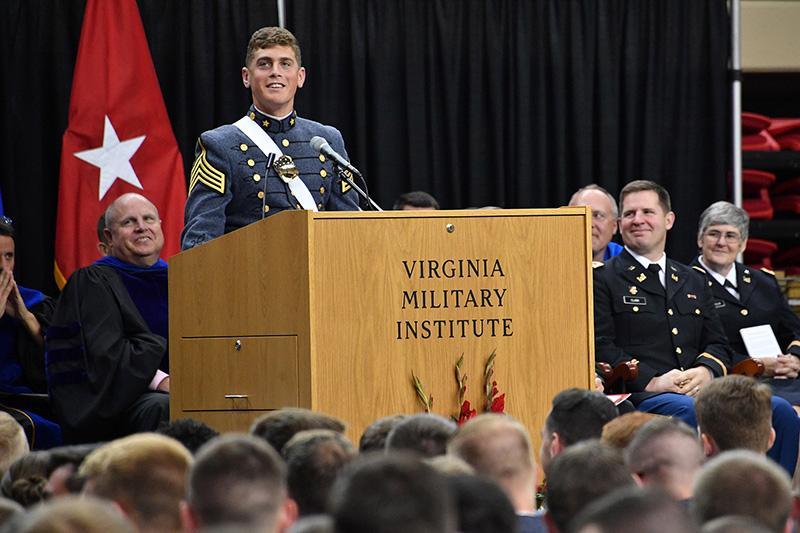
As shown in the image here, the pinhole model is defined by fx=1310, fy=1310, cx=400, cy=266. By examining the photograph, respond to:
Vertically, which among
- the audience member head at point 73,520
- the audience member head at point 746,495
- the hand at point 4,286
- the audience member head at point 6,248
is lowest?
the audience member head at point 746,495

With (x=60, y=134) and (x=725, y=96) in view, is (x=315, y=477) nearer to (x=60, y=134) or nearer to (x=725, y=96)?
(x=60, y=134)

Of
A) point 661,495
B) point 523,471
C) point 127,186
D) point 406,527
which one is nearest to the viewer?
point 406,527

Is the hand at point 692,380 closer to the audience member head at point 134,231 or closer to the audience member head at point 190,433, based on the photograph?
the audience member head at point 134,231

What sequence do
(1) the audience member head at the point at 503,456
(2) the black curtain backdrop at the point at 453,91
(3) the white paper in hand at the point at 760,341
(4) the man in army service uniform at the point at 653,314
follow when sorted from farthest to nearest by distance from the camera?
1. (2) the black curtain backdrop at the point at 453,91
2. (3) the white paper in hand at the point at 760,341
3. (4) the man in army service uniform at the point at 653,314
4. (1) the audience member head at the point at 503,456

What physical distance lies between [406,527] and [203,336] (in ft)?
8.21

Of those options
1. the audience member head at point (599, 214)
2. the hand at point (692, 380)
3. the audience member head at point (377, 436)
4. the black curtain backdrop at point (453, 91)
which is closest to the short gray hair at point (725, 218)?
the audience member head at point (599, 214)

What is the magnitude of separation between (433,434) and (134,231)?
3.03 meters

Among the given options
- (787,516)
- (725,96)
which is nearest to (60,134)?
(725,96)

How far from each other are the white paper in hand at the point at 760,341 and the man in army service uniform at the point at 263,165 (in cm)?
236

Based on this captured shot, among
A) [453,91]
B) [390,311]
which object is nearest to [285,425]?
[390,311]

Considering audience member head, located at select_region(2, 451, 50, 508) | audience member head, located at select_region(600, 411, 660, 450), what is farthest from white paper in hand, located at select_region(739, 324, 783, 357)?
audience member head, located at select_region(2, 451, 50, 508)

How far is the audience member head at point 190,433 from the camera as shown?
3125 millimetres

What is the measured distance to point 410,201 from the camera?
6512 mm

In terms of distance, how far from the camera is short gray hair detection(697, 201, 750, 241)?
625cm
